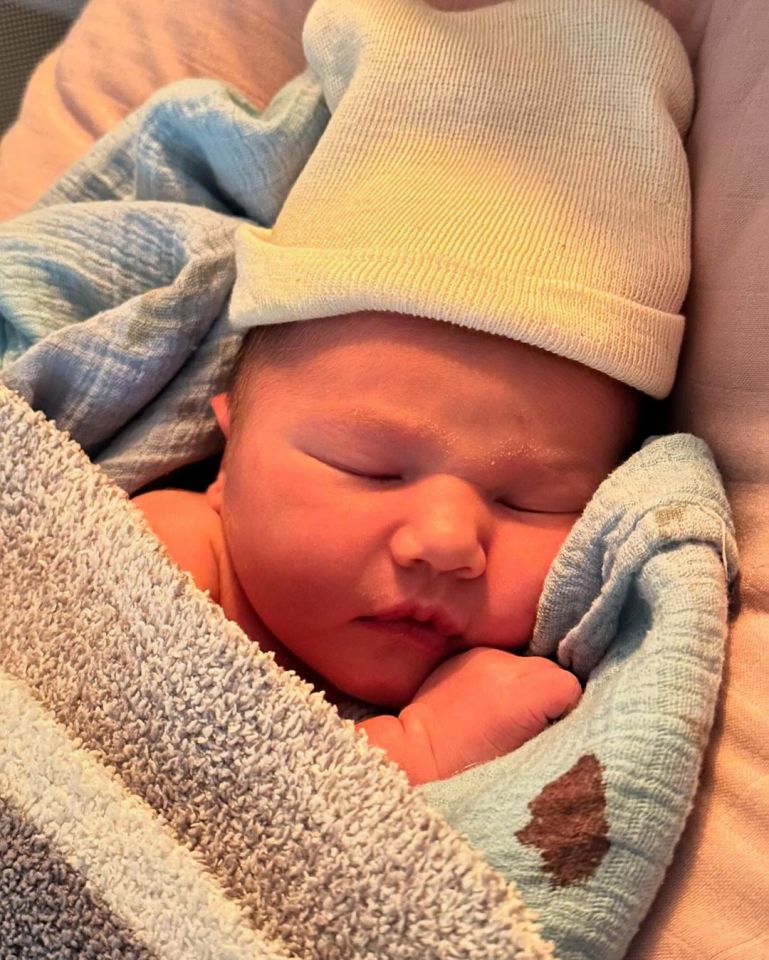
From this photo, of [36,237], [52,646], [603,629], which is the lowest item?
[603,629]

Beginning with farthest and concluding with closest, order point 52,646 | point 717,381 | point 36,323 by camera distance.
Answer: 1. point 36,323
2. point 717,381
3. point 52,646

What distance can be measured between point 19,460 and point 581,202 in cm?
47

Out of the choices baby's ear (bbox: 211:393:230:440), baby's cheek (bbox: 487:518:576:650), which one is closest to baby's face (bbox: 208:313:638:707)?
baby's cheek (bbox: 487:518:576:650)

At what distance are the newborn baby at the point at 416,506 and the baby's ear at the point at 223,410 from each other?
94 millimetres

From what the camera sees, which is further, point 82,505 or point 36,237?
point 36,237

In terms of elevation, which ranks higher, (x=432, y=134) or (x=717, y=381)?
(x=432, y=134)

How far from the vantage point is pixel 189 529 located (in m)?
0.86

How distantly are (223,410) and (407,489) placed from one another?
23 centimetres

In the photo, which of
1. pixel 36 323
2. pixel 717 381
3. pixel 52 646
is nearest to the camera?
pixel 52 646

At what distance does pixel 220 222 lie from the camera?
0.96 meters

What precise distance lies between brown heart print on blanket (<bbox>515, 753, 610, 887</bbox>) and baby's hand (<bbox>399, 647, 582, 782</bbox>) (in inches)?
3.9

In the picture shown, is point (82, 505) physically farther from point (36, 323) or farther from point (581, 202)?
point (581, 202)

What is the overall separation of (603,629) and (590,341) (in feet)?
0.69

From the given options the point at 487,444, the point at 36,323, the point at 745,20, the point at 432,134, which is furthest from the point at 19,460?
the point at 745,20
